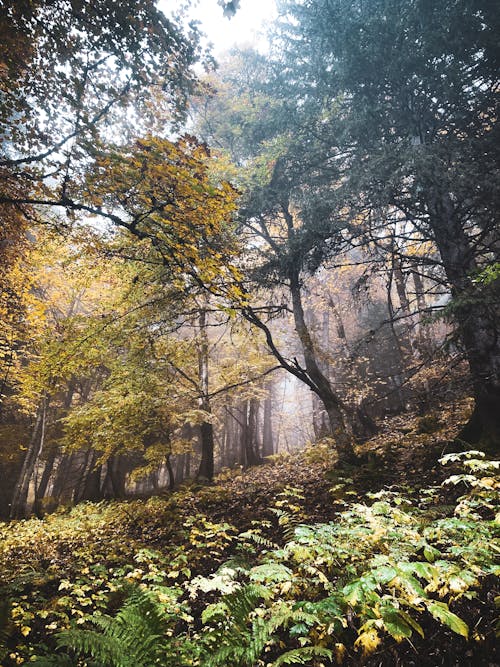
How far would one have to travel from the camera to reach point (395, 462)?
25.7ft

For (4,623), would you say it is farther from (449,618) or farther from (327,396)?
(327,396)

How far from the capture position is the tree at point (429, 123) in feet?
21.5

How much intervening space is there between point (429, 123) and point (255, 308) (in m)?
6.47

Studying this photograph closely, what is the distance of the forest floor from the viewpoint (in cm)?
240

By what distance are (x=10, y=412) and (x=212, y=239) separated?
Result: 16094 millimetres

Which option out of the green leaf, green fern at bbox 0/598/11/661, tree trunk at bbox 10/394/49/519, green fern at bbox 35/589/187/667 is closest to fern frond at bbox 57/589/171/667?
green fern at bbox 35/589/187/667

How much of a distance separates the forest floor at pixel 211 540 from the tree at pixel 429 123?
7.78ft

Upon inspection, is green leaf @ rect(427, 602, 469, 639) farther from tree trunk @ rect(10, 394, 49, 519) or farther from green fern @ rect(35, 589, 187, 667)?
tree trunk @ rect(10, 394, 49, 519)

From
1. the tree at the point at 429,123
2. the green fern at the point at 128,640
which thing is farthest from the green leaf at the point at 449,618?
the tree at the point at 429,123

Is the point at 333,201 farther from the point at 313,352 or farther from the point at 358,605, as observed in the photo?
the point at 358,605

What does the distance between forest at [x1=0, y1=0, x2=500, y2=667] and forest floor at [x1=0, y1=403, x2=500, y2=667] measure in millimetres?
35

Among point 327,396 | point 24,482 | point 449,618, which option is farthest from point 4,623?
point 24,482

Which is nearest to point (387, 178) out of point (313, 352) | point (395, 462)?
point (313, 352)

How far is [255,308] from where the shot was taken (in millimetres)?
8016
